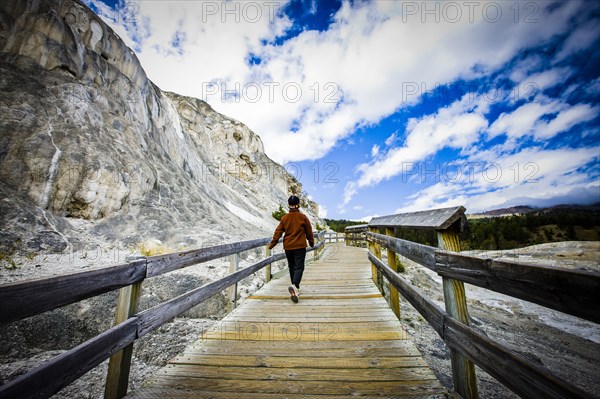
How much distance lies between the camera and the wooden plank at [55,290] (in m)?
1.23

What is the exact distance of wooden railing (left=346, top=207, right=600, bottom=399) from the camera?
109 cm

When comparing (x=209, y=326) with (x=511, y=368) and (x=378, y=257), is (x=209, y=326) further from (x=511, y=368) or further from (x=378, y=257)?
(x=511, y=368)

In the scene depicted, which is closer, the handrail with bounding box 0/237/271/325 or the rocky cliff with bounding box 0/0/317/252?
the handrail with bounding box 0/237/271/325

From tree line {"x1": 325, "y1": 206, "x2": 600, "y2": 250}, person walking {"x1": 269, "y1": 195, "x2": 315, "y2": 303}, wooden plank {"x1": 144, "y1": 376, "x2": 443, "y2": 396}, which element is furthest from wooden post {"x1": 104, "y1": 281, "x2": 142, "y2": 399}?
tree line {"x1": 325, "y1": 206, "x2": 600, "y2": 250}

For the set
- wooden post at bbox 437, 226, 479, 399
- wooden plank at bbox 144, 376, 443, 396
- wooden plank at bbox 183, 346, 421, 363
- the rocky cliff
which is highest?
the rocky cliff

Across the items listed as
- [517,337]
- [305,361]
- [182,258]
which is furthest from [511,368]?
[517,337]

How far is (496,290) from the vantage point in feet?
4.82

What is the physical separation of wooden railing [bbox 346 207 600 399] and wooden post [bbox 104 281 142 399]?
2.65 metres

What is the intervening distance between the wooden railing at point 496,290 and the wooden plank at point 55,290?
8.40ft

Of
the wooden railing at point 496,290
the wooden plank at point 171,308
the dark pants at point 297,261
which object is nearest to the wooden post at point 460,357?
the wooden railing at point 496,290

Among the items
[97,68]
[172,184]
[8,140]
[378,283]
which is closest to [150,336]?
[378,283]

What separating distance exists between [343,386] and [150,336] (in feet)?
13.8

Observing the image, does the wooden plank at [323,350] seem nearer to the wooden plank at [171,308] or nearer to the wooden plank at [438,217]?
the wooden plank at [171,308]

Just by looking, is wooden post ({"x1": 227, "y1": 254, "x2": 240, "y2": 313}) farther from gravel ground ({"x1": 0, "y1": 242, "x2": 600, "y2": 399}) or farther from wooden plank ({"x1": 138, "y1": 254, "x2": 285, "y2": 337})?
gravel ground ({"x1": 0, "y1": 242, "x2": 600, "y2": 399})
